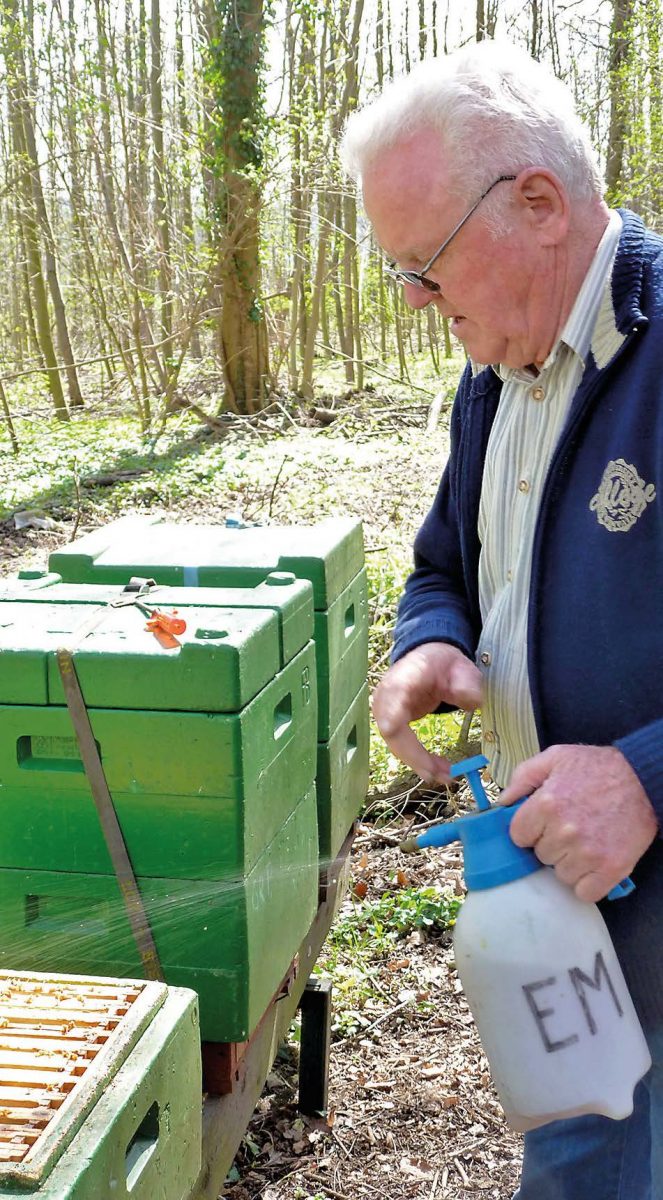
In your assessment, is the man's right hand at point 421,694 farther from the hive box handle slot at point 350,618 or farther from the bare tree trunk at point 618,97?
the bare tree trunk at point 618,97

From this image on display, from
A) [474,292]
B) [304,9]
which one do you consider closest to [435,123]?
[474,292]

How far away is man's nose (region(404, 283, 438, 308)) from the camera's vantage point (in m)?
1.82

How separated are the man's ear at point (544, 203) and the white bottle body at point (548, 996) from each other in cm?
98

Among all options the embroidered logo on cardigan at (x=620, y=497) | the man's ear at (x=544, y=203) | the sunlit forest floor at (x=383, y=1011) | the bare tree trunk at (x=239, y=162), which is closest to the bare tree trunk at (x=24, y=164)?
the bare tree trunk at (x=239, y=162)

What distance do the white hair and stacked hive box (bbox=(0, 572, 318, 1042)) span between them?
1.07 metres

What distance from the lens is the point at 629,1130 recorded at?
6.51ft

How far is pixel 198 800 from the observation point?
7.66ft

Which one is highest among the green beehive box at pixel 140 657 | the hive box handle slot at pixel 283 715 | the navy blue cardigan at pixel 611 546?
the navy blue cardigan at pixel 611 546

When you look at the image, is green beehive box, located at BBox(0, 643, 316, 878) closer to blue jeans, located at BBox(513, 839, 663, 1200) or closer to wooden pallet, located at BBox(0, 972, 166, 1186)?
wooden pallet, located at BBox(0, 972, 166, 1186)

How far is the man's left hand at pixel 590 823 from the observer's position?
1489mm

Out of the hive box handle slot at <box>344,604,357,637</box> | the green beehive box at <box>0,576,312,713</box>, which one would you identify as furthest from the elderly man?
the hive box handle slot at <box>344,604,357,637</box>

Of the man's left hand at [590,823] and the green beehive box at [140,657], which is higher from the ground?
the man's left hand at [590,823]

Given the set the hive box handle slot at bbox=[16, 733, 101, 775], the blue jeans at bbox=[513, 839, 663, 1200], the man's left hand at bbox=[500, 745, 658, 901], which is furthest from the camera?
the hive box handle slot at bbox=[16, 733, 101, 775]

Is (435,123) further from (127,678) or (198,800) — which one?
(198,800)
